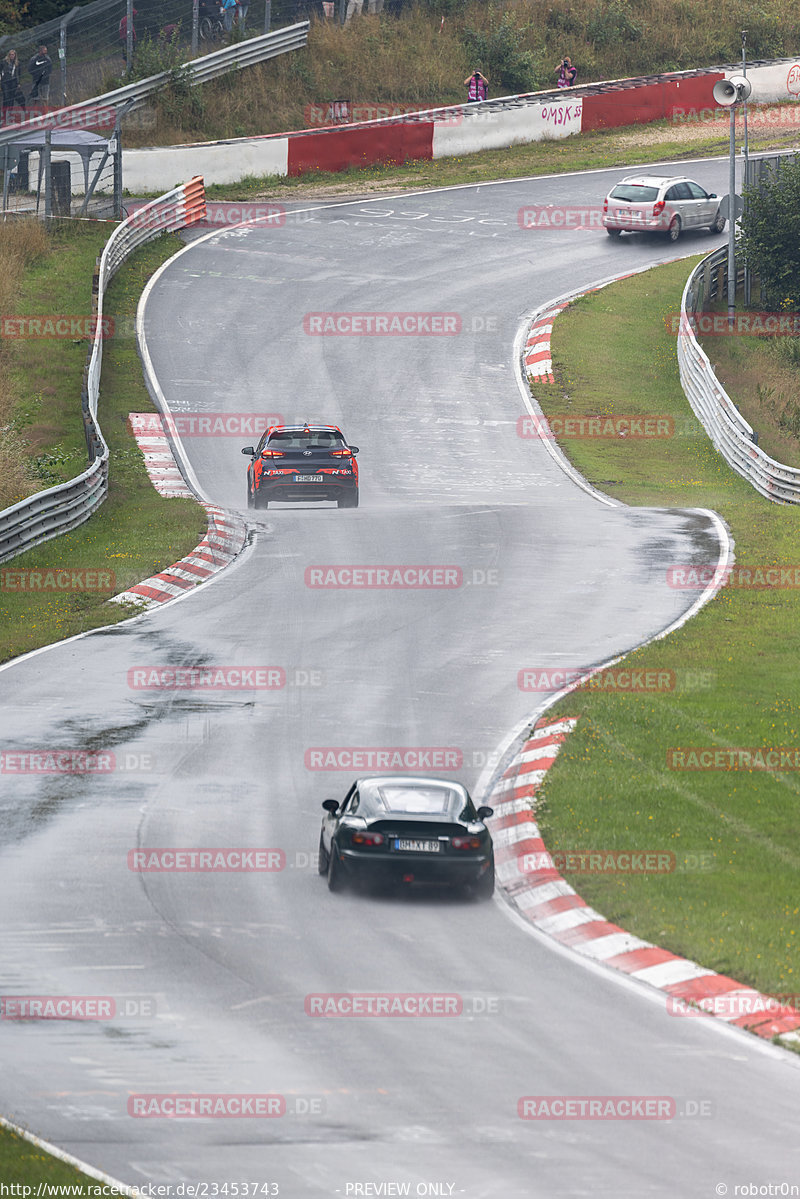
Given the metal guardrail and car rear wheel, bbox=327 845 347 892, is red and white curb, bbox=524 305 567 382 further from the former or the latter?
car rear wheel, bbox=327 845 347 892

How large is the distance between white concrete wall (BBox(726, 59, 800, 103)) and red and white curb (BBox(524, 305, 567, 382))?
27.6 m

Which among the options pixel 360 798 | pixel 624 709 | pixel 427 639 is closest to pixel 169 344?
pixel 427 639

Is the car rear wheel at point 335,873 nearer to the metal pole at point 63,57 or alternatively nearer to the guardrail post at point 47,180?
the guardrail post at point 47,180

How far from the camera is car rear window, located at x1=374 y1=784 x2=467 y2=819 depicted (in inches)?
521

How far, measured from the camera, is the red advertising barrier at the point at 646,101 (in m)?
62.2

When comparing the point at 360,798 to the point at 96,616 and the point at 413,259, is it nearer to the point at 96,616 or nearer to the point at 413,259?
the point at 96,616

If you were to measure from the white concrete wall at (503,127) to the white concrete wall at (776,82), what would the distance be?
9.62 m

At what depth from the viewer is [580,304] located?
44781mm

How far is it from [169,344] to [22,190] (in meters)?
12.4

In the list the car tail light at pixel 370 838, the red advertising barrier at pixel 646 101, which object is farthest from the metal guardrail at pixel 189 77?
the car tail light at pixel 370 838

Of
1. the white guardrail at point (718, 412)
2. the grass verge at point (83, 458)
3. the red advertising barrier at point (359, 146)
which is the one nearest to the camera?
the grass verge at point (83, 458)

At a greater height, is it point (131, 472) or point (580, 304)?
point (580, 304)

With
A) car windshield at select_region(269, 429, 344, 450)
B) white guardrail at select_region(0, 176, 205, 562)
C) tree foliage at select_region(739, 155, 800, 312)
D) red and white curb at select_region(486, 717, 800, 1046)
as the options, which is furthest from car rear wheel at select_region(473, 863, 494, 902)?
tree foliage at select_region(739, 155, 800, 312)

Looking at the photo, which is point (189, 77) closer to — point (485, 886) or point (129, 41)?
point (129, 41)
